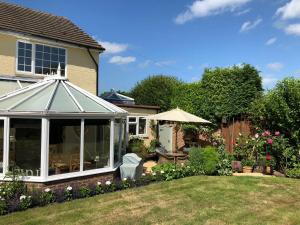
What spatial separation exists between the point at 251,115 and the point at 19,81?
12.7 m

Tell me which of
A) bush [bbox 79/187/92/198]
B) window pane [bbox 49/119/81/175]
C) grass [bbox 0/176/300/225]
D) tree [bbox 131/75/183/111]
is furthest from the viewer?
tree [bbox 131/75/183/111]

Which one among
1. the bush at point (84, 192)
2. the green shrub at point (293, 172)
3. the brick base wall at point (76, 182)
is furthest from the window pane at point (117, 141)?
the green shrub at point (293, 172)

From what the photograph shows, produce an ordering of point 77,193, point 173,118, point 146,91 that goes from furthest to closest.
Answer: point 146,91 → point 173,118 → point 77,193

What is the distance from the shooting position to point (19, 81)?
17484mm

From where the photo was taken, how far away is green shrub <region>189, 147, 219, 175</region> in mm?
17078

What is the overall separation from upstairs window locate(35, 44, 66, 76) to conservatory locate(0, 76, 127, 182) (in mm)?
4397

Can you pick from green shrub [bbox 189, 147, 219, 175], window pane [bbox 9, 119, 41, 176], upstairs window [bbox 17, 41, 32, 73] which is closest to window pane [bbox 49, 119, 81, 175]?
window pane [bbox 9, 119, 41, 176]

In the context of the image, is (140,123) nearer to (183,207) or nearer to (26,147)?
(26,147)

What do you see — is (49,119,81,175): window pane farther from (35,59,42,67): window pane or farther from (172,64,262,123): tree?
(172,64,262,123): tree

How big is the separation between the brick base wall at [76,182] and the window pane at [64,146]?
0.38 meters

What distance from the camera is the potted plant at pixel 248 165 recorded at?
18.5 metres

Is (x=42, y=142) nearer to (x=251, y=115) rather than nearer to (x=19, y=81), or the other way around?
(x=19, y=81)

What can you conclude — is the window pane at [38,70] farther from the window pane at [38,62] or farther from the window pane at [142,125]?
the window pane at [142,125]

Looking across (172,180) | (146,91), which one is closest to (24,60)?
(172,180)
